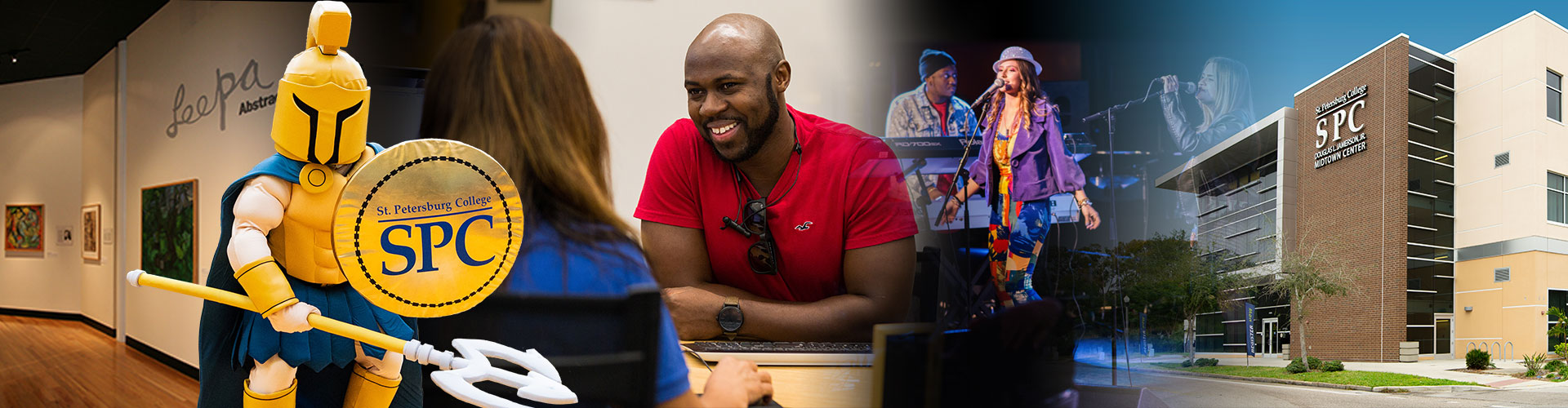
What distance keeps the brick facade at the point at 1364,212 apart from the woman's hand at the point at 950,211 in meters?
1.98

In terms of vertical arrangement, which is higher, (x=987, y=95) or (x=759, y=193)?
(x=987, y=95)

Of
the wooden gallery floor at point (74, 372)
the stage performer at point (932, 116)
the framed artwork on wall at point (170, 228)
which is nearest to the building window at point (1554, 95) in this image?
the stage performer at point (932, 116)

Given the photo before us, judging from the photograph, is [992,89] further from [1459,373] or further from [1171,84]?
[1459,373]

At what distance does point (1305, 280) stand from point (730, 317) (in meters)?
2.80

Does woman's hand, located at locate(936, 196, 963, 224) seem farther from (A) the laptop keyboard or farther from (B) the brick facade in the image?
(B) the brick facade

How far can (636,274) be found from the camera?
5.86 feet

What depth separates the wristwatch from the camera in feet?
5.85

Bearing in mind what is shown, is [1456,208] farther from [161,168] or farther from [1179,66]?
[161,168]

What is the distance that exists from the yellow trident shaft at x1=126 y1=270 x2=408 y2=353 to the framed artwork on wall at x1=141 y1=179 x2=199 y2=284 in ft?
9.70

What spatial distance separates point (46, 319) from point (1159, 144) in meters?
5.16

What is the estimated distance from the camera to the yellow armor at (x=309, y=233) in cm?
128

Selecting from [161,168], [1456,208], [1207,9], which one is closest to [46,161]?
[161,168]

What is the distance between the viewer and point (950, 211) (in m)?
2.10

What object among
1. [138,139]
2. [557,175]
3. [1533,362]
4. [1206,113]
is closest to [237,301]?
[557,175]
